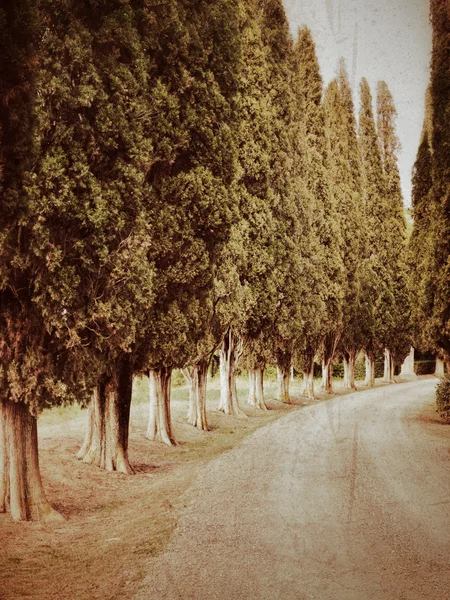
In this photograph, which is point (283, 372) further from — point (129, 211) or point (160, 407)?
point (129, 211)

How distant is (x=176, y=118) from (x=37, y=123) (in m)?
5.00

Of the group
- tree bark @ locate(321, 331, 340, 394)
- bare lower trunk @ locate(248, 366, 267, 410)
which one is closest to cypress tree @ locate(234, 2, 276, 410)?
bare lower trunk @ locate(248, 366, 267, 410)

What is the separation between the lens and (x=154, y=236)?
44.5 ft

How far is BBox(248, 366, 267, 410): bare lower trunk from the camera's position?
2692 cm

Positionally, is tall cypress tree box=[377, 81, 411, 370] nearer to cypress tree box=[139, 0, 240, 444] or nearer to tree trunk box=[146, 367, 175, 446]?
A: tree trunk box=[146, 367, 175, 446]

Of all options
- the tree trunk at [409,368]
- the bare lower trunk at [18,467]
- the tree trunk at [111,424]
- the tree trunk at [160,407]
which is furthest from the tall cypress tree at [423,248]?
the tree trunk at [409,368]

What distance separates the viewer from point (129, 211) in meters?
11.1

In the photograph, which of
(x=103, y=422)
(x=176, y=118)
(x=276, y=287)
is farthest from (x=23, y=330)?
(x=276, y=287)

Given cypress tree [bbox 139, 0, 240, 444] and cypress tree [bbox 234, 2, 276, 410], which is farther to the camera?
cypress tree [bbox 234, 2, 276, 410]

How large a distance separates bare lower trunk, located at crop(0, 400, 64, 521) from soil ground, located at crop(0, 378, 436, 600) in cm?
24

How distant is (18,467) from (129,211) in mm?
4189

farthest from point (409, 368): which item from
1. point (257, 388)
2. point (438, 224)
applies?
point (438, 224)

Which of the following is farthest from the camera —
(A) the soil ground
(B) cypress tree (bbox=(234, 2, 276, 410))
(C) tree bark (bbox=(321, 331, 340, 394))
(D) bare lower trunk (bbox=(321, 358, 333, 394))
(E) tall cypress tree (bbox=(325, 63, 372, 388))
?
(E) tall cypress tree (bbox=(325, 63, 372, 388))

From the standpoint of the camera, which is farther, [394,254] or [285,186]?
[394,254]
